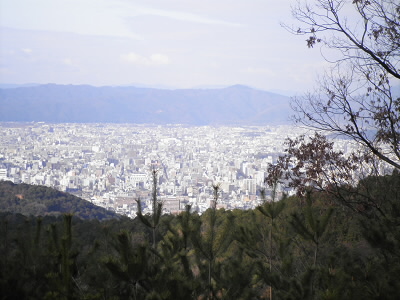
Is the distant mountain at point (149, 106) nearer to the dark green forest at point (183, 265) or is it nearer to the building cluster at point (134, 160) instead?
the building cluster at point (134, 160)

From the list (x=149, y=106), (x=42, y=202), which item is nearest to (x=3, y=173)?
(x=42, y=202)

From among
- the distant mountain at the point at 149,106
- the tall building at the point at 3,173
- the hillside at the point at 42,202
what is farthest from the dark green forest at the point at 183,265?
the distant mountain at the point at 149,106

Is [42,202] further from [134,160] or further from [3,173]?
[134,160]

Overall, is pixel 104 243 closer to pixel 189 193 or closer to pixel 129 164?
pixel 189 193

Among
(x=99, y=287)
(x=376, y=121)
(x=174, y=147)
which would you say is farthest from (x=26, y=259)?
(x=174, y=147)

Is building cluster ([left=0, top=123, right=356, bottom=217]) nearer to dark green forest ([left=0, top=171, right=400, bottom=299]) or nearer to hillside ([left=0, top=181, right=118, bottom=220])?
hillside ([left=0, top=181, right=118, bottom=220])

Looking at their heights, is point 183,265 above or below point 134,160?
below
